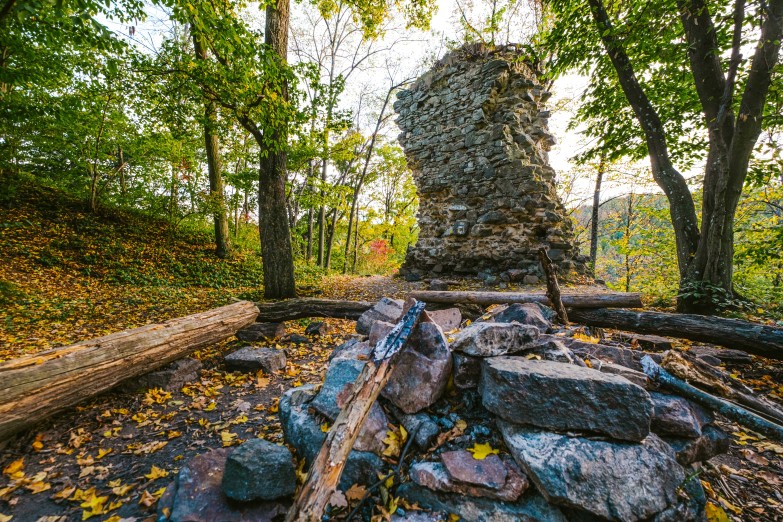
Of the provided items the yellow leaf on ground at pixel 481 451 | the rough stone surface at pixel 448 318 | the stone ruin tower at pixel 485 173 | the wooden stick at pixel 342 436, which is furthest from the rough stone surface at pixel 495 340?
the stone ruin tower at pixel 485 173

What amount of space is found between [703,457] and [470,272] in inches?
294

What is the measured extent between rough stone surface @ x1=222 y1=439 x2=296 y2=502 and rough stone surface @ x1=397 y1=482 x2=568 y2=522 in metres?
0.89

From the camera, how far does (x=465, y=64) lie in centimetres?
948

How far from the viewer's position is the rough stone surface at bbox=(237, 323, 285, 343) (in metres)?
4.99

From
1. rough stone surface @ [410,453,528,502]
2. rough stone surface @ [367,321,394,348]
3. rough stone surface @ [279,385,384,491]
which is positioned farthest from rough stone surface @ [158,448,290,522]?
rough stone surface @ [367,321,394,348]

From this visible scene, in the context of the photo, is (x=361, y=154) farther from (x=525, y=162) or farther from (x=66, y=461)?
(x=66, y=461)

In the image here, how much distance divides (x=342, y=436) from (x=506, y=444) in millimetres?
1086

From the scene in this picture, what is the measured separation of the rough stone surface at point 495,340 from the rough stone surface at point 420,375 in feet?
0.53

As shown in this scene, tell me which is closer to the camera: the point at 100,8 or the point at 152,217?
the point at 100,8

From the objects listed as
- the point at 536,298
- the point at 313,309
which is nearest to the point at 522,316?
the point at 536,298

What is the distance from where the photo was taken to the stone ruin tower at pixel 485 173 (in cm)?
852

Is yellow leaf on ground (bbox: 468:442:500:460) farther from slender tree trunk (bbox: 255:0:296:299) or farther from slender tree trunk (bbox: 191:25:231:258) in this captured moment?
slender tree trunk (bbox: 191:25:231:258)

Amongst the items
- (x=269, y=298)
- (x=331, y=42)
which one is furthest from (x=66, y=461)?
(x=331, y=42)

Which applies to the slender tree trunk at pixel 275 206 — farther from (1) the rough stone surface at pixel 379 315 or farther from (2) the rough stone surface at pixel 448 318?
(2) the rough stone surface at pixel 448 318
